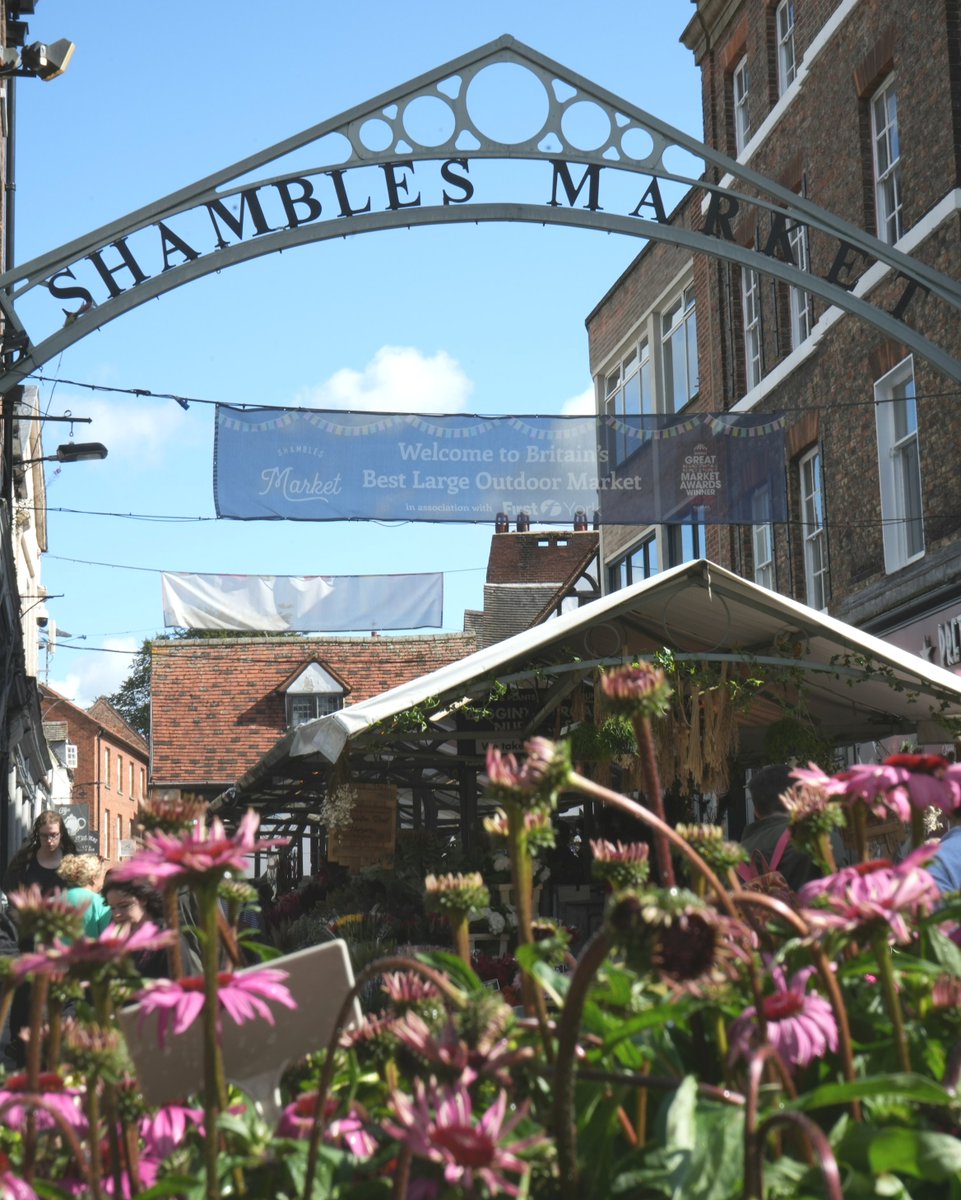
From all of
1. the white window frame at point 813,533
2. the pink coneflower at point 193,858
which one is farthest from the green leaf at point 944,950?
the white window frame at point 813,533

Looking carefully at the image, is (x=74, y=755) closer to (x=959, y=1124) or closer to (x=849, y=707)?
(x=849, y=707)

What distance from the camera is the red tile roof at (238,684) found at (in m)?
40.8

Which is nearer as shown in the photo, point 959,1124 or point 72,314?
point 959,1124

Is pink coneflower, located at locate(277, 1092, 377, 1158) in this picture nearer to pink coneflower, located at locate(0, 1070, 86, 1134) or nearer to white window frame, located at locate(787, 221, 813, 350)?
pink coneflower, located at locate(0, 1070, 86, 1134)

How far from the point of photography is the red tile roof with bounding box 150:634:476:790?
40.8 meters

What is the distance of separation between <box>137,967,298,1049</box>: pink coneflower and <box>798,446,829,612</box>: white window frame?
16.7 metres

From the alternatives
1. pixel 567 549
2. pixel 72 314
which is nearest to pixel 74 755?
pixel 567 549

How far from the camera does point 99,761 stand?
65500 mm

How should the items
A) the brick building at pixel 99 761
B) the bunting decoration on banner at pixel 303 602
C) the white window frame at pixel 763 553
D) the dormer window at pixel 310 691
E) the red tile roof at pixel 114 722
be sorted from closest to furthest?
the bunting decoration on banner at pixel 303 602
the white window frame at pixel 763 553
the dormer window at pixel 310 691
the brick building at pixel 99 761
the red tile roof at pixel 114 722

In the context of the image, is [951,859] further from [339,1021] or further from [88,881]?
[88,881]

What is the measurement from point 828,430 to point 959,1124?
55.0ft

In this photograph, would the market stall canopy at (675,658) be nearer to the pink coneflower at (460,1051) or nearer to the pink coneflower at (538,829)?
the pink coneflower at (538,829)

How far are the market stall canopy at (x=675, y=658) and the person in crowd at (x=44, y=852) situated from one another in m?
1.40

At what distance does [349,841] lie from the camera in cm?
1061
